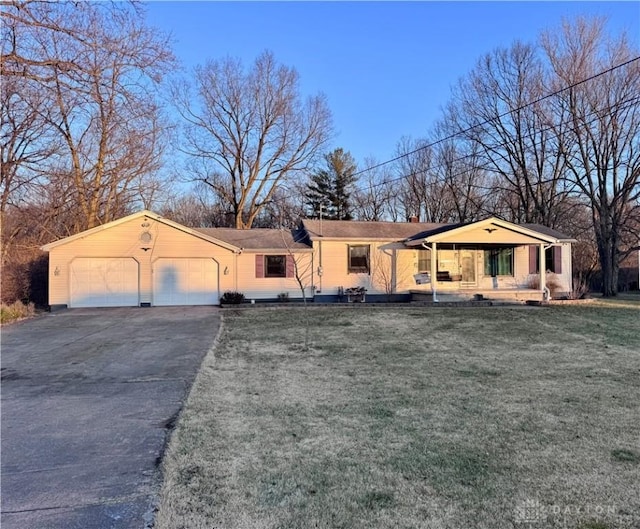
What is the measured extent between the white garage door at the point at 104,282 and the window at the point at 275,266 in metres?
5.14

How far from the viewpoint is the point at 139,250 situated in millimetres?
16406

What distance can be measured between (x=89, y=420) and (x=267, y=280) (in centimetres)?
1329

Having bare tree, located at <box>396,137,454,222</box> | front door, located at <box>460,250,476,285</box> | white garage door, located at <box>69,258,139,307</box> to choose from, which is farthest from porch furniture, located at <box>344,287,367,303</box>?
bare tree, located at <box>396,137,454,222</box>

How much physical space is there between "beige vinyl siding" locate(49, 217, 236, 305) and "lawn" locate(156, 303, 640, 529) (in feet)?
31.1

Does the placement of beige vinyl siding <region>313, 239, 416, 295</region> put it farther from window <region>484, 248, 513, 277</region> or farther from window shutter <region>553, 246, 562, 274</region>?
window shutter <region>553, 246, 562, 274</region>

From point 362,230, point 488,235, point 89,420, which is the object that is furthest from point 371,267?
point 89,420

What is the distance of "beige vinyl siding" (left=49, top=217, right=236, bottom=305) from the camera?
51.8 feet

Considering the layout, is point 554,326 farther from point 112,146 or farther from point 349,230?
point 112,146

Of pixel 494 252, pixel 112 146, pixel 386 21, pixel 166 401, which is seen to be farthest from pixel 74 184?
pixel 494 252

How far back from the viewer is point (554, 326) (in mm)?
11578

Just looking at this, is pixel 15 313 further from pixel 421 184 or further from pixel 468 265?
pixel 421 184

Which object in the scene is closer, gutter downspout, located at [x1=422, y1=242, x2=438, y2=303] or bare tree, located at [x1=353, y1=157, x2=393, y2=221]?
gutter downspout, located at [x1=422, y1=242, x2=438, y2=303]

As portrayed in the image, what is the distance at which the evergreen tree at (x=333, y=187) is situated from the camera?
34312 mm

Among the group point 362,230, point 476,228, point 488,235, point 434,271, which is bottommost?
point 434,271
